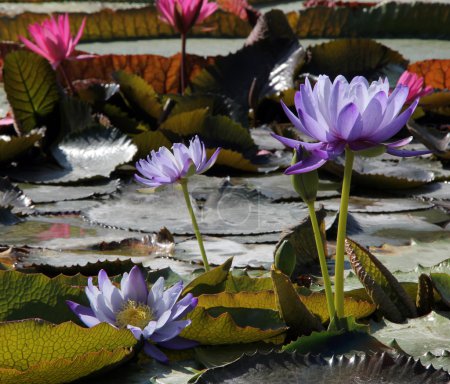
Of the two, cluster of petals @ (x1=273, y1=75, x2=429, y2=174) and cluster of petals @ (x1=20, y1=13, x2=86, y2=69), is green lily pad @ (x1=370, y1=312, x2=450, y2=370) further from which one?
cluster of petals @ (x1=20, y1=13, x2=86, y2=69)

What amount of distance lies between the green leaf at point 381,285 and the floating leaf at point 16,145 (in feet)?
3.88

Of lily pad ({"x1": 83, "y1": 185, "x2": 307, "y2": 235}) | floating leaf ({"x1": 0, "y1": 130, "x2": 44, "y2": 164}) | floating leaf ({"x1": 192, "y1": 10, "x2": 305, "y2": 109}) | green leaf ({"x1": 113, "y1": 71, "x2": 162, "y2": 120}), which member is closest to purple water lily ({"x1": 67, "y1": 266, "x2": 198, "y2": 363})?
lily pad ({"x1": 83, "y1": 185, "x2": 307, "y2": 235})

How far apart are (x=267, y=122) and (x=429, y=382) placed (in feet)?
6.07

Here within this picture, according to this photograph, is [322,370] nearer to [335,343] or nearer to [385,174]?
[335,343]

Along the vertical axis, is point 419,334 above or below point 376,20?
above

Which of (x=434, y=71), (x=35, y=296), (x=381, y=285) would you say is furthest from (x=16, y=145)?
(x=434, y=71)

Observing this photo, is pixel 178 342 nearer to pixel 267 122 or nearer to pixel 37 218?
pixel 37 218

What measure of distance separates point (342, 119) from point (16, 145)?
1379mm

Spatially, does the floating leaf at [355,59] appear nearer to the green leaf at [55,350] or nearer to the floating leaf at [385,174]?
the floating leaf at [385,174]

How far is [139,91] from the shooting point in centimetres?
235

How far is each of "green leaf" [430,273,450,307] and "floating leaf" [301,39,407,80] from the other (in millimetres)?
1599

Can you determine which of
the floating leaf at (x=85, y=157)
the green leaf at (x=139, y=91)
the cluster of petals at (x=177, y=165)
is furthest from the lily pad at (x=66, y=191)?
the cluster of petals at (x=177, y=165)

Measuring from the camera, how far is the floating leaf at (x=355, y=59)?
8.45ft

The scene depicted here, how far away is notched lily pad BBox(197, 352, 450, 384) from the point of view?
80 centimetres
